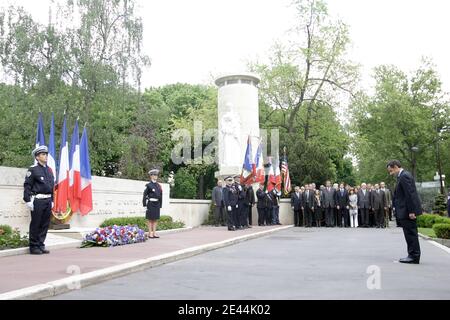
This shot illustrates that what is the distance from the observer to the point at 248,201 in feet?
67.5

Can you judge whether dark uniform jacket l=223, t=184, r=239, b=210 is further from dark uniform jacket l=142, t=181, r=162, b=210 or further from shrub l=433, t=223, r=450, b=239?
shrub l=433, t=223, r=450, b=239

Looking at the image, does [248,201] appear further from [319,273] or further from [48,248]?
[319,273]

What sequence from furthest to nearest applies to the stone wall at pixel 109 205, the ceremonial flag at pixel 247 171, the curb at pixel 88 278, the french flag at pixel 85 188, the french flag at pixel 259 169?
the french flag at pixel 259 169
the ceremonial flag at pixel 247 171
the french flag at pixel 85 188
the stone wall at pixel 109 205
the curb at pixel 88 278

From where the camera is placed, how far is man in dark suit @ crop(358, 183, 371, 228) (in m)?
22.2

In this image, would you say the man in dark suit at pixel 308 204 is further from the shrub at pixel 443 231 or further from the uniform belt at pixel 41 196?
the uniform belt at pixel 41 196

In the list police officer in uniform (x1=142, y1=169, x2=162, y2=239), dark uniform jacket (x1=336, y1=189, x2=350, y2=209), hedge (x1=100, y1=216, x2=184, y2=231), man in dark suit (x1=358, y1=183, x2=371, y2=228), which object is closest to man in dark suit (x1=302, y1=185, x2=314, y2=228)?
dark uniform jacket (x1=336, y1=189, x2=350, y2=209)

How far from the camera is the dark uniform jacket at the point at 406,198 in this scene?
28.8 feet

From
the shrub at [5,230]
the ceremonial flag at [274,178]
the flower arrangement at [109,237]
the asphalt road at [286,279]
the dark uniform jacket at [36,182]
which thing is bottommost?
the asphalt road at [286,279]

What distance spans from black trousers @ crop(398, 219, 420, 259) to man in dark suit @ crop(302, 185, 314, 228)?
47.0 feet

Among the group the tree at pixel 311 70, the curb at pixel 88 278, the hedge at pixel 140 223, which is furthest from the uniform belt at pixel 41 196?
the tree at pixel 311 70

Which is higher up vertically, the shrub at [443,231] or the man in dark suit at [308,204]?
the man in dark suit at [308,204]

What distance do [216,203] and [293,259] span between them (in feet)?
42.8

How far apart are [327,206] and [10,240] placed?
632 inches

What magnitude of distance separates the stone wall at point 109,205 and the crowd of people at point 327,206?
1300 millimetres
